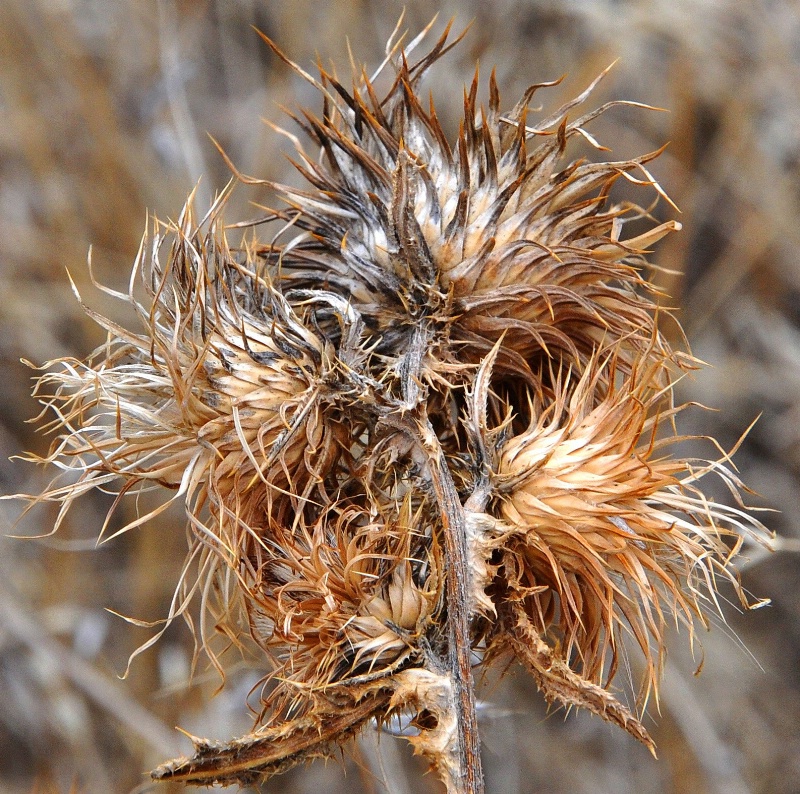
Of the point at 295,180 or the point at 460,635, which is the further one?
the point at 295,180

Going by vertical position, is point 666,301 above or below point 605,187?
below

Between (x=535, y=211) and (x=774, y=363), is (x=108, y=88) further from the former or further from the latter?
(x=774, y=363)

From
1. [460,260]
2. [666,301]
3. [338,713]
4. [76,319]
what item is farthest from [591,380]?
[76,319]

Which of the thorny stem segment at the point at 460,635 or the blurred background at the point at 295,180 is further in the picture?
the blurred background at the point at 295,180

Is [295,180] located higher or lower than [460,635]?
lower

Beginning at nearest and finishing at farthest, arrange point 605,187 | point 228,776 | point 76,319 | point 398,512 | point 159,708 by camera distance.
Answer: point 228,776 < point 398,512 < point 605,187 < point 159,708 < point 76,319
